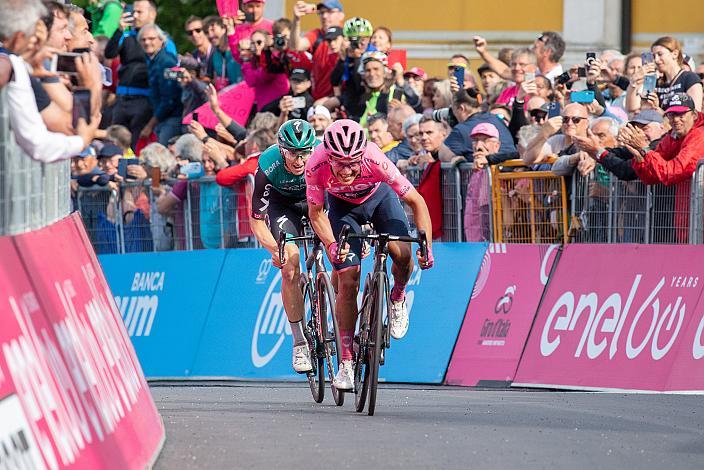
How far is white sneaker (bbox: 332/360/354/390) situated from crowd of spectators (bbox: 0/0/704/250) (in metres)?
3.27

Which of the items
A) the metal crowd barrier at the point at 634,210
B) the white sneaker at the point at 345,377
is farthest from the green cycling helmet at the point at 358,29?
the white sneaker at the point at 345,377

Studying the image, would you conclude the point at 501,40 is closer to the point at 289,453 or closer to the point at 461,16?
the point at 461,16

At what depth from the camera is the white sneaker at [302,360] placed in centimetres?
1198

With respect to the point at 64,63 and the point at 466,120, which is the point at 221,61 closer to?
the point at 466,120

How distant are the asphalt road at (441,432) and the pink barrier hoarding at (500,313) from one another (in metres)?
1.59

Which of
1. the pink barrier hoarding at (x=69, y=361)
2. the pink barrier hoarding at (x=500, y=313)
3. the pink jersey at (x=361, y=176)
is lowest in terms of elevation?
the pink barrier hoarding at (x=500, y=313)

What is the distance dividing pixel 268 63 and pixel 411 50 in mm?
7744

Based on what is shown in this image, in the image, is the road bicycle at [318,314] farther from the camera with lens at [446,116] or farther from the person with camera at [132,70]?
the person with camera at [132,70]

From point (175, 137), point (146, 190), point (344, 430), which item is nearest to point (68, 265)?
point (344, 430)

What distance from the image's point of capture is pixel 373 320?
10.6m

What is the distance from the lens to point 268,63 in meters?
17.9

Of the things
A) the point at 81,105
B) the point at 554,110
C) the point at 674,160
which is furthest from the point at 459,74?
the point at 81,105

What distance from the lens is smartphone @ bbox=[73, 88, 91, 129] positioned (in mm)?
6816

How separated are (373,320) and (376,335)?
0.13m
